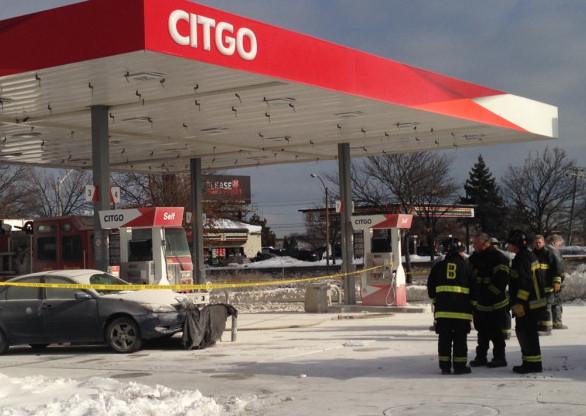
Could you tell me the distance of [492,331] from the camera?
11.3 metres

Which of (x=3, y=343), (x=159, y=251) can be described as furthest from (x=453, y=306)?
(x=159, y=251)

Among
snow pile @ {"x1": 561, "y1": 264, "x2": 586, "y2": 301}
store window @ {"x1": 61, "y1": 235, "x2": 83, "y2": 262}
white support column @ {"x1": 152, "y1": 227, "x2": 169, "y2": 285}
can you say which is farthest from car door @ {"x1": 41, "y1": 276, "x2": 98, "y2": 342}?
snow pile @ {"x1": 561, "y1": 264, "x2": 586, "y2": 301}

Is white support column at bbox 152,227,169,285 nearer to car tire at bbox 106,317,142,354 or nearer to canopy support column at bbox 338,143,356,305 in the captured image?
car tire at bbox 106,317,142,354

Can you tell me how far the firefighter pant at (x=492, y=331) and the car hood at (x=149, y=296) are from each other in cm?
585

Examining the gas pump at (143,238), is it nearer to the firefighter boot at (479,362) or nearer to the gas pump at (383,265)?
the gas pump at (383,265)

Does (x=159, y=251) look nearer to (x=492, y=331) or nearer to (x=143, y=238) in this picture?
(x=143, y=238)

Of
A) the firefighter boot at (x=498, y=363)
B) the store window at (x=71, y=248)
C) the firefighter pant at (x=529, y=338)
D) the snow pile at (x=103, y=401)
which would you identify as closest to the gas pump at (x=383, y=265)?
the store window at (x=71, y=248)

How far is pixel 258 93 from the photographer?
702 inches

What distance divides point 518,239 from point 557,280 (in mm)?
3531

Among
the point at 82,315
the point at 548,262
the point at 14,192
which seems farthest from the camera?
the point at 14,192

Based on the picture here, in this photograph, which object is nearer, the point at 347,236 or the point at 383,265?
the point at 383,265

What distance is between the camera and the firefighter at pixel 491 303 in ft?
37.1

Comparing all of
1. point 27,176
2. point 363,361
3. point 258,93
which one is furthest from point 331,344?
point 27,176

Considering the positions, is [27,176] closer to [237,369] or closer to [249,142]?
[249,142]
